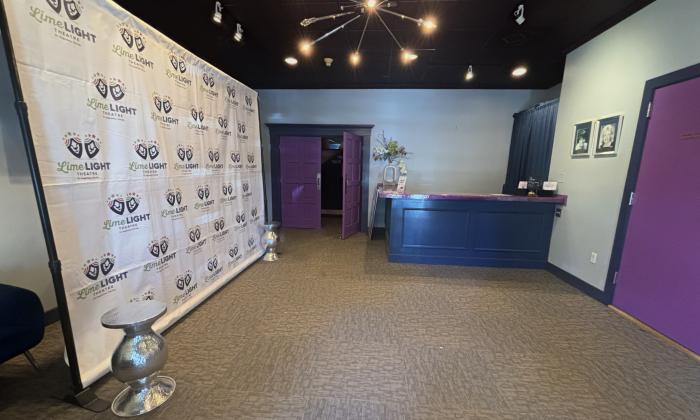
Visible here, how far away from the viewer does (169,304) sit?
230cm

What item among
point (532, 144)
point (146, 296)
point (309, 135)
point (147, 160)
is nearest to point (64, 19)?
point (147, 160)

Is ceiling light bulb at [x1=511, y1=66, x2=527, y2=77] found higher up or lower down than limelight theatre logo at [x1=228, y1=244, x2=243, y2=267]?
higher up

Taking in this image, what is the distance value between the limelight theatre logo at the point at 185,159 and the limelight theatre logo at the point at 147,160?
0.19 metres

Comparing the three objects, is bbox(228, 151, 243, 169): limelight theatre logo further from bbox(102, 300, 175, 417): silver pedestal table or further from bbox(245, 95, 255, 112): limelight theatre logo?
bbox(102, 300, 175, 417): silver pedestal table

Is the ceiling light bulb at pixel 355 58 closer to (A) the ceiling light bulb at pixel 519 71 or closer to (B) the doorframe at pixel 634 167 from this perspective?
(A) the ceiling light bulb at pixel 519 71

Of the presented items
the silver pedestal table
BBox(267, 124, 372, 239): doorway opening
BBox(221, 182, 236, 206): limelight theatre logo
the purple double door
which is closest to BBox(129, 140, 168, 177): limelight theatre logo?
BBox(221, 182, 236, 206): limelight theatre logo

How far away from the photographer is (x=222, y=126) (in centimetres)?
300

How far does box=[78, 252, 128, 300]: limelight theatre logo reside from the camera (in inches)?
64.7

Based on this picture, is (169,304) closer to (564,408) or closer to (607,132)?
(564,408)

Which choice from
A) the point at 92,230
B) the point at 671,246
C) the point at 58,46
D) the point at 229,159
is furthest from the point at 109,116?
the point at 671,246

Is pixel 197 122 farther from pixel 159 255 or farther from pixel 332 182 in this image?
pixel 332 182

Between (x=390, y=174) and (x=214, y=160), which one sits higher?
(x=214, y=160)

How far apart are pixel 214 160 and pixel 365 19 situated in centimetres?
221

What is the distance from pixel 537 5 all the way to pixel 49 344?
16.9ft
